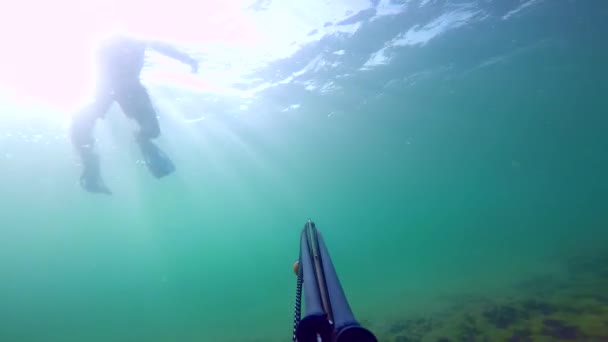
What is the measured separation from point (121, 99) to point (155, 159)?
2383mm

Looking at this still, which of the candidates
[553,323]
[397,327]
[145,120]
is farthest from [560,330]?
[145,120]

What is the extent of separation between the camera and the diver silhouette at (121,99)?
10.1 metres

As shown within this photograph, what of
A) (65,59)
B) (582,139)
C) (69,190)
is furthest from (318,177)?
(582,139)

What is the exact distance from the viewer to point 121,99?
1095 cm

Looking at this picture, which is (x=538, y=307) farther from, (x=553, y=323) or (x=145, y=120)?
(x=145, y=120)

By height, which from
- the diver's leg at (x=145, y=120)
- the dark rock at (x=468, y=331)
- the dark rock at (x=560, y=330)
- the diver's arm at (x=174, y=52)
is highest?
the diver's arm at (x=174, y=52)

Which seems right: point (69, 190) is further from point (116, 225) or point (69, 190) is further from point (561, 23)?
point (561, 23)

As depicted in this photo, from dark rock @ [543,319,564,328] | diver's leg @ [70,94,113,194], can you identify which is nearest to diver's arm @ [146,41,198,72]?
diver's leg @ [70,94,113,194]

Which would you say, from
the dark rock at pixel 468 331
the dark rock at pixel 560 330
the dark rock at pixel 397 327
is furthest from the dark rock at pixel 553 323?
the dark rock at pixel 397 327

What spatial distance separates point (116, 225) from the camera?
196 ft

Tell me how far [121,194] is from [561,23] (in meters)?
47.0

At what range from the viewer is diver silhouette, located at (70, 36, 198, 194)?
10.1m

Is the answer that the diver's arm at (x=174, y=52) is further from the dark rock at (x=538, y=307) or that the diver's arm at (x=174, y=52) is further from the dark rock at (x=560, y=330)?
the dark rock at (x=538, y=307)

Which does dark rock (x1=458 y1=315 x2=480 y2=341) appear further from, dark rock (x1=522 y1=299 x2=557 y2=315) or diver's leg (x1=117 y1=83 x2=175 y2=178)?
diver's leg (x1=117 y1=83 x2=175 y2=178)
